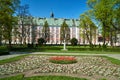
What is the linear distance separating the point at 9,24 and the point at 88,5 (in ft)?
63.9

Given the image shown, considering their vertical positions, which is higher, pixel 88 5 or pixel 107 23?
pixel 88 5

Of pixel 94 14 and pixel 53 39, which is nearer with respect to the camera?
pixel 94 14

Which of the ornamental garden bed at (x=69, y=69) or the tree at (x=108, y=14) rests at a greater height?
the tree at (x=108, y=14)

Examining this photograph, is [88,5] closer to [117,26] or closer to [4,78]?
[117,26]

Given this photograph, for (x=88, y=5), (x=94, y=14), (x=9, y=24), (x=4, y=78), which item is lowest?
(x=4, y=78)

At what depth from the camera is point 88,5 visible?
135 ft

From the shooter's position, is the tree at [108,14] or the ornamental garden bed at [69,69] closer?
the ornamental garden bed at [69,69]

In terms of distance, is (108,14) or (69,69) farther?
(108,14)

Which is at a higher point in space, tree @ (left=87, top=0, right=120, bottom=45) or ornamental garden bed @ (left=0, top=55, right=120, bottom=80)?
tree @ (left=87, top=0, right=120, bottom=45)

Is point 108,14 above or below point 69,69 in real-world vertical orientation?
above

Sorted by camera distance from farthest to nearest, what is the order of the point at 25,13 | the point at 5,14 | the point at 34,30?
the point at 34,30 → the point at 25,13 → the point at 5,14

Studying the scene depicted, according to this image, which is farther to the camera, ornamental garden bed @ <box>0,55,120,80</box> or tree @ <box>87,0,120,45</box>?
tree @ <box>87,0,120,45</box>

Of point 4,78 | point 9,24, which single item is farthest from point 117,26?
point 4,78

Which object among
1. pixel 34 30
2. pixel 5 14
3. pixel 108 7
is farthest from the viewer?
pixel 34 30
